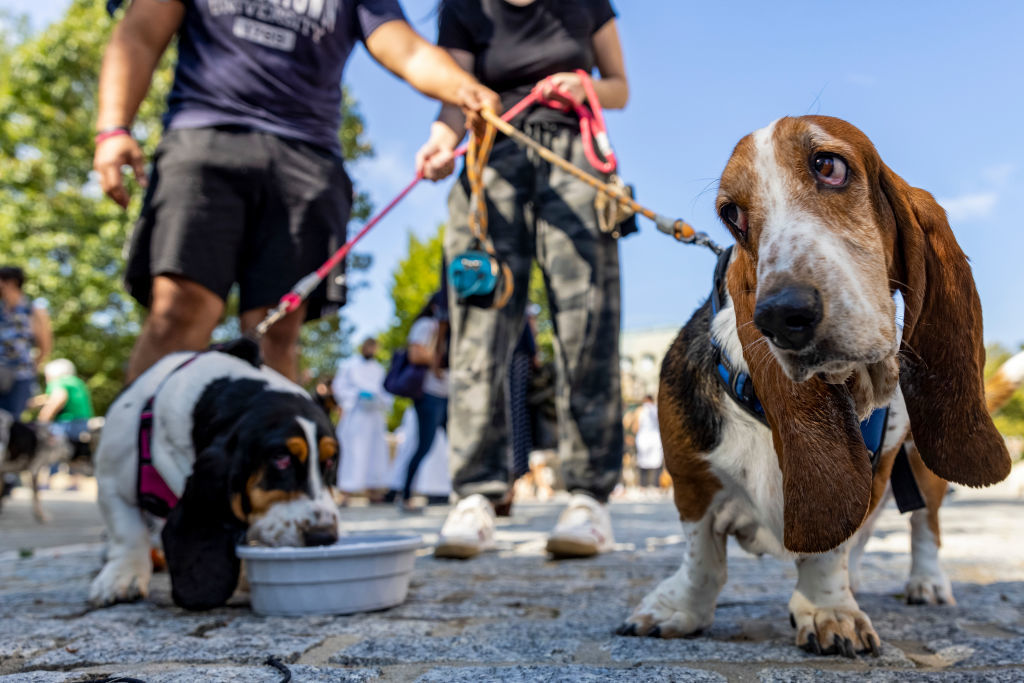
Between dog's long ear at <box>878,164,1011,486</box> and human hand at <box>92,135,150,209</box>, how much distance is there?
2.66 meters

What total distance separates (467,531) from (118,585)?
1375mm

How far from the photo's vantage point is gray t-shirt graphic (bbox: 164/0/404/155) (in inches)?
126

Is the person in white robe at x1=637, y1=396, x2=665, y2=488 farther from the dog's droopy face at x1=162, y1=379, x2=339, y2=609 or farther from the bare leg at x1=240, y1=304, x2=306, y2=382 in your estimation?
the dog's droopy face at x1=162, y1=379, x2=339, y2=609

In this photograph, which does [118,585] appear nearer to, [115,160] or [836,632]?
[115,160]

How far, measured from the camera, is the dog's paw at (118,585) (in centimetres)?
246

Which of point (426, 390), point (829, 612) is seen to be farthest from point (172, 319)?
point (426, 390)

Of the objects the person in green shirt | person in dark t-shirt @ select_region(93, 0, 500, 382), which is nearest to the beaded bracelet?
person in dark t-shirt @ select_region(93, 0, 500, 382)

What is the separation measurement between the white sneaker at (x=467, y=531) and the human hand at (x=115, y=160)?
6.12 ft

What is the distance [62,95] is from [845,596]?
66.5 ft

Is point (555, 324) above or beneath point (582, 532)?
above

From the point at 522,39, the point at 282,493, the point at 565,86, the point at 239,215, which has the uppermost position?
the point at 522,39

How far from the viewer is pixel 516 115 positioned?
139 inches

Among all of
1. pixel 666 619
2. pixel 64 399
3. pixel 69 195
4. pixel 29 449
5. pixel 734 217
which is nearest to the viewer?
pixel 734 217

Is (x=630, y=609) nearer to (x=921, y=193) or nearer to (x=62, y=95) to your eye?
(x=921, y=193)
